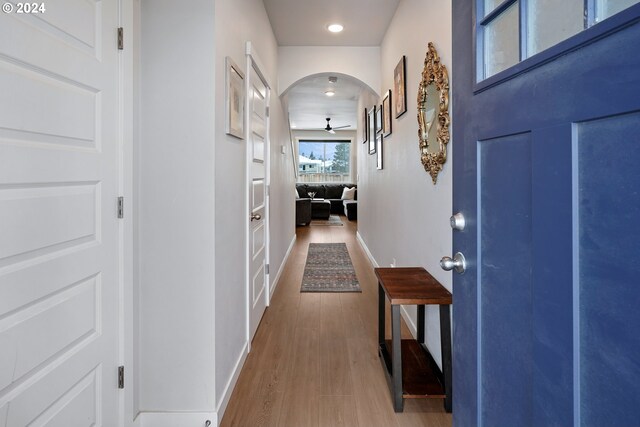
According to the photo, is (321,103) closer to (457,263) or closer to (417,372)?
(417,372)

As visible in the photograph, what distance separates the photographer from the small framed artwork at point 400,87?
2.79m

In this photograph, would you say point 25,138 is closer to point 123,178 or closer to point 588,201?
point 123,178

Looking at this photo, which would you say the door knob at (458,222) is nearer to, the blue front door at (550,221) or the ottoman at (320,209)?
the blue front door at (550,221)

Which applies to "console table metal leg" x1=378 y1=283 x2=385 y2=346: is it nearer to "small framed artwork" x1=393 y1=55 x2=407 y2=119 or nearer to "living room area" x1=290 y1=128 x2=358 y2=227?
"small framed artwork" x1=393 y1=55 x2=407 y2=119

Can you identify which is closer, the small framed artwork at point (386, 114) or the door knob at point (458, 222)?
the door knob at point (458, 222)

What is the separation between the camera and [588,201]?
57 cm

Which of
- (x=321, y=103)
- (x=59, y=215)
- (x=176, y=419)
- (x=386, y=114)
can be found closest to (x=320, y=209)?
(x=321, y=103)

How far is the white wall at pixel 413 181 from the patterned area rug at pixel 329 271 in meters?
0.46

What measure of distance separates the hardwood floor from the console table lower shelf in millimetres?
91

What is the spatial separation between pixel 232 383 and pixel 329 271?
2.63 m

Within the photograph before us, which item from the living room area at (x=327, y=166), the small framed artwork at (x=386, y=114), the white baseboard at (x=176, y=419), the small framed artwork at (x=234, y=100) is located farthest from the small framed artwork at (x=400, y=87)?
the living room area at (x=327, y=166)

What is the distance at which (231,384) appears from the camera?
1879 millimetres

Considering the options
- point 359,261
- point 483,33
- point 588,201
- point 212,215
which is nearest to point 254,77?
point 212,215

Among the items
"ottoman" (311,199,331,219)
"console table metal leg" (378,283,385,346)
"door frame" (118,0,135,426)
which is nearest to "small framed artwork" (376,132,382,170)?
"console table metal leg" (378,283,385,346)
